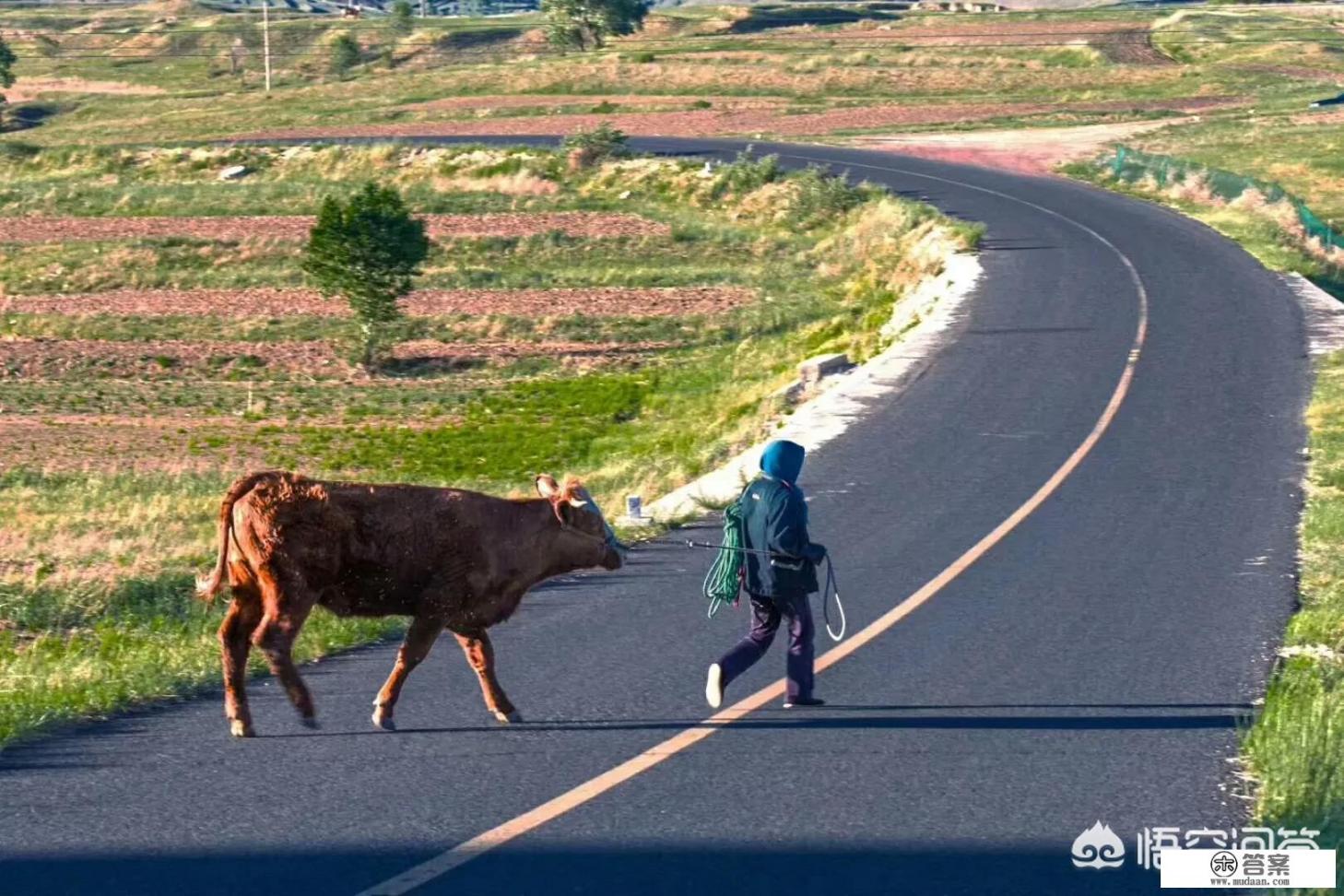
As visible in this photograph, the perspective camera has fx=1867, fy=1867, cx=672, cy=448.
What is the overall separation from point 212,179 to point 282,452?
41015 millimetres

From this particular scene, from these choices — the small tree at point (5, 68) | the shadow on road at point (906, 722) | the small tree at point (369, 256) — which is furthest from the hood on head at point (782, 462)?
the small tree at point (5, 68)

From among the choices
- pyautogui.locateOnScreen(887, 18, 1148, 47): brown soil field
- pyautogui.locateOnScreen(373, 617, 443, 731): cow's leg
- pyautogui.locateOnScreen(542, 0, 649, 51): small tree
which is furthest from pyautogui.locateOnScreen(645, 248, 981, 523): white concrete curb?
pyautogui.locateOnScreen(542, 0, 649, 51): small tree

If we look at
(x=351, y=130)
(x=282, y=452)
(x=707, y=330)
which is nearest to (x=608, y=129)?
(x=351, y=130)

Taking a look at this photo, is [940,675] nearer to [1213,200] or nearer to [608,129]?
[1213,200]

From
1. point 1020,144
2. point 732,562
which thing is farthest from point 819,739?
point 1020,144

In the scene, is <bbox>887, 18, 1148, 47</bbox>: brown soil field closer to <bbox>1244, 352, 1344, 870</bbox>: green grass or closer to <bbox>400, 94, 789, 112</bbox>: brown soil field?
<bbox>400, 94, 789, 112</bbox>: brown soil field

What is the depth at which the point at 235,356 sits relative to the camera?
43.3 meters

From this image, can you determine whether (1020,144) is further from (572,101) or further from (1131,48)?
(1131,48)

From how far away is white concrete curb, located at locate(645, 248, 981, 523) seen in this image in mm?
18812

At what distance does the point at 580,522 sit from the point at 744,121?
7286 centimetres

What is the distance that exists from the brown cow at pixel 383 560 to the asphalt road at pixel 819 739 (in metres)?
0.48

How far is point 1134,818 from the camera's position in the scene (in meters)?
8.58

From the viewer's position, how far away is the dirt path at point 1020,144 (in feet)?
206

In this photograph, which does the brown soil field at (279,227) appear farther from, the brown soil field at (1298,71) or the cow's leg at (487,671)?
the brown soil field at (1298,71)
